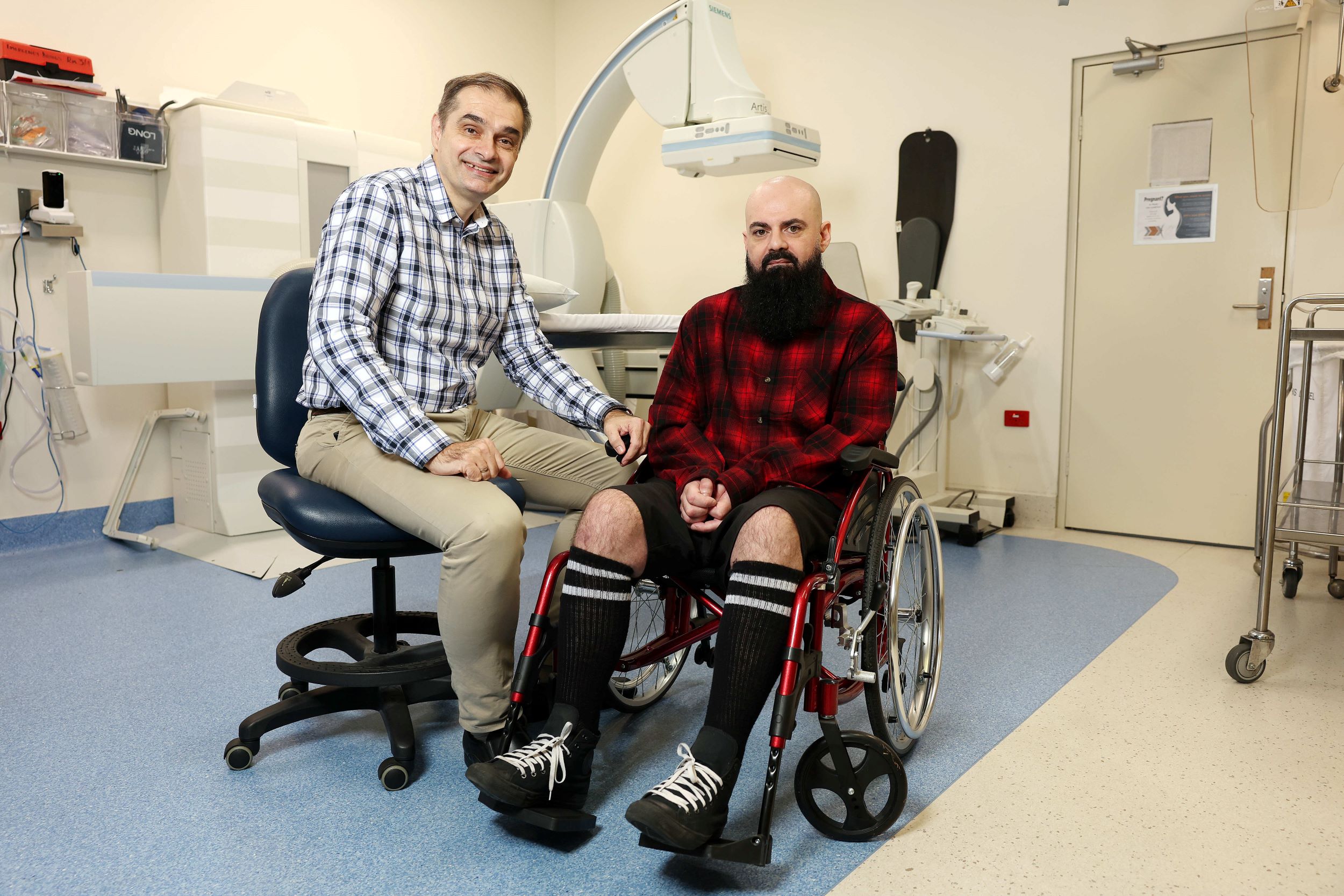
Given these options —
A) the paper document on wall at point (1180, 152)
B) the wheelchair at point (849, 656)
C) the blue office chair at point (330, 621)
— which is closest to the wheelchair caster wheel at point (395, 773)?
the blue office chair at point (330, 621)

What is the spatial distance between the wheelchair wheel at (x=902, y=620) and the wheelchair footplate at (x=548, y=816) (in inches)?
20.9

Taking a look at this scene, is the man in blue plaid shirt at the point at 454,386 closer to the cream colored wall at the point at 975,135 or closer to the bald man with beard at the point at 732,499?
the bald man with beard at the point at 732,499

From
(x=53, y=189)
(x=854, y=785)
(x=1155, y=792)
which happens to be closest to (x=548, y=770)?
(x=854, y=785)

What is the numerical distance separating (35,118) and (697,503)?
2.97m

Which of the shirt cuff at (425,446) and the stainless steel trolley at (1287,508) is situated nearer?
the shirt cuff at (425,446)

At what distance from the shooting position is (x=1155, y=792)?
1.71m

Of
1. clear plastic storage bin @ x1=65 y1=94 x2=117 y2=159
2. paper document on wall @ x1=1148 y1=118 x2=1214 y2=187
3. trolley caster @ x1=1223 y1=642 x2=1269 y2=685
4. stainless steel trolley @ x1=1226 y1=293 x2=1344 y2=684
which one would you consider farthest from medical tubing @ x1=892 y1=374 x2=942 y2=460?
clear plastic storage bin @ x1=65 y1=94 x2=117 y2=159

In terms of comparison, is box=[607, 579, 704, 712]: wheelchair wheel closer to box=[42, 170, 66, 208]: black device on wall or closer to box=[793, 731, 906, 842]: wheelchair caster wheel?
box=[793, 731, 906, 842]: wheelchair caster wheel

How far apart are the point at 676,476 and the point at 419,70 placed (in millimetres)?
3676

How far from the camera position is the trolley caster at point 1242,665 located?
2230 mm

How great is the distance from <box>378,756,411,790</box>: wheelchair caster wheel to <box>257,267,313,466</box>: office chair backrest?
67 cm

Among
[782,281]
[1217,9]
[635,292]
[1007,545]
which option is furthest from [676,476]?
[635,292]

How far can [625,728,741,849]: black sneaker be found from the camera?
132 cm

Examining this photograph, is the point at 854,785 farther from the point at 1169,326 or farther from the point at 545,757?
the point at 1169,326
